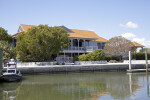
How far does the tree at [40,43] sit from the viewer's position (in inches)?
1517

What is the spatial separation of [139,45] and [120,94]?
160 ft

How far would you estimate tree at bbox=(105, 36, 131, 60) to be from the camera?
51375mm

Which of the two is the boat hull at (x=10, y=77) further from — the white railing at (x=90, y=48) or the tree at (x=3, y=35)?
the white railing at (x=90, y=48)

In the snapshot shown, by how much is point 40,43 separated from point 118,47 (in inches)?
825

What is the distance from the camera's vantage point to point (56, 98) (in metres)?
17.5

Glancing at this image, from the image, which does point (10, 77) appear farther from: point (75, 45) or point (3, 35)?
point (75, 45)

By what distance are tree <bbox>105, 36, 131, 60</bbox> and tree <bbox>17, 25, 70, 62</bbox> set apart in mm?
14031

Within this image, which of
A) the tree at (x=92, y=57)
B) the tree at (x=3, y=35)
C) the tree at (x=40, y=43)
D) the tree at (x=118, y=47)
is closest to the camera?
the tree at (x=40, y=43)

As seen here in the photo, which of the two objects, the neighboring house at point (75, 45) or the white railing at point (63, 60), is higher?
the neighboring house at point (75, 45)

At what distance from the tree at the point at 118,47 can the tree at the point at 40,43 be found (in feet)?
46.0

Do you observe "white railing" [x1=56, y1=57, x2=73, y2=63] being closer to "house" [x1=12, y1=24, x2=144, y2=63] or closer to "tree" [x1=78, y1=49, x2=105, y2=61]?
"house" [x1=12, y1=24, x2=144, y2=63]

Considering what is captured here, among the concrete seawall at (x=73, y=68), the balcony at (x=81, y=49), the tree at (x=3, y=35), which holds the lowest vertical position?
the concrete seawall at (x=73, y=68)

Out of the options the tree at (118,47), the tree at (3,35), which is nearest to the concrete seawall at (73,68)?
the tree at (118,47)

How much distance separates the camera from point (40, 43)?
131 ft
